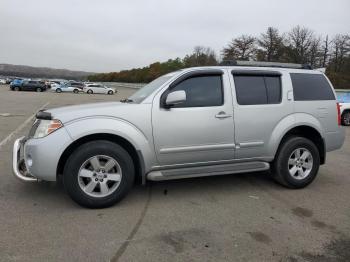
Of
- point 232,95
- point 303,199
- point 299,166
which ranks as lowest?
point 303,199

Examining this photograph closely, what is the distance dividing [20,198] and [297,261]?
3.41 meters

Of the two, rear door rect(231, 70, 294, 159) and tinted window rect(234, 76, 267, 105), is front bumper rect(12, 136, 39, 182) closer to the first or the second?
rear door rect(231, 70, 294, 159)

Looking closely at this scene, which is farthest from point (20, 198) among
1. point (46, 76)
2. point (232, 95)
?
point (46, 76)

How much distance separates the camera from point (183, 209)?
439cm

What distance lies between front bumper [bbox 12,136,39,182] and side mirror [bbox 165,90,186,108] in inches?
73.2

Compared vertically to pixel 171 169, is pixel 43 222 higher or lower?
lower

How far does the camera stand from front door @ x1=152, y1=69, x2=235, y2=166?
4496 mm

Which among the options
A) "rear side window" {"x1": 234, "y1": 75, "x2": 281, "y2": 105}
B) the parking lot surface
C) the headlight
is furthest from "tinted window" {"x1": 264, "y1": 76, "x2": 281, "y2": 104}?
the headlight

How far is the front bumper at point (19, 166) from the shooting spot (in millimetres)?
4227

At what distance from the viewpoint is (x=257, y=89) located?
16.8ft

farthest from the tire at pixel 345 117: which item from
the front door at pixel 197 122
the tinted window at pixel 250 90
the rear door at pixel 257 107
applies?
the front door at pixel 197 122

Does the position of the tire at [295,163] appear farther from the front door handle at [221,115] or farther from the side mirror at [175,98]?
the side mirror at [175,98]

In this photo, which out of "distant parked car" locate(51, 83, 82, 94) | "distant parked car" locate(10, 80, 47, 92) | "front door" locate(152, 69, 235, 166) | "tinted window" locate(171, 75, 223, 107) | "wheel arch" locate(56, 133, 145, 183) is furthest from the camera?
"distant parked car" locate(51, 83, 82, 94)

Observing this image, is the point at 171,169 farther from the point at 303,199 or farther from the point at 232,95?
the point at 303,199
